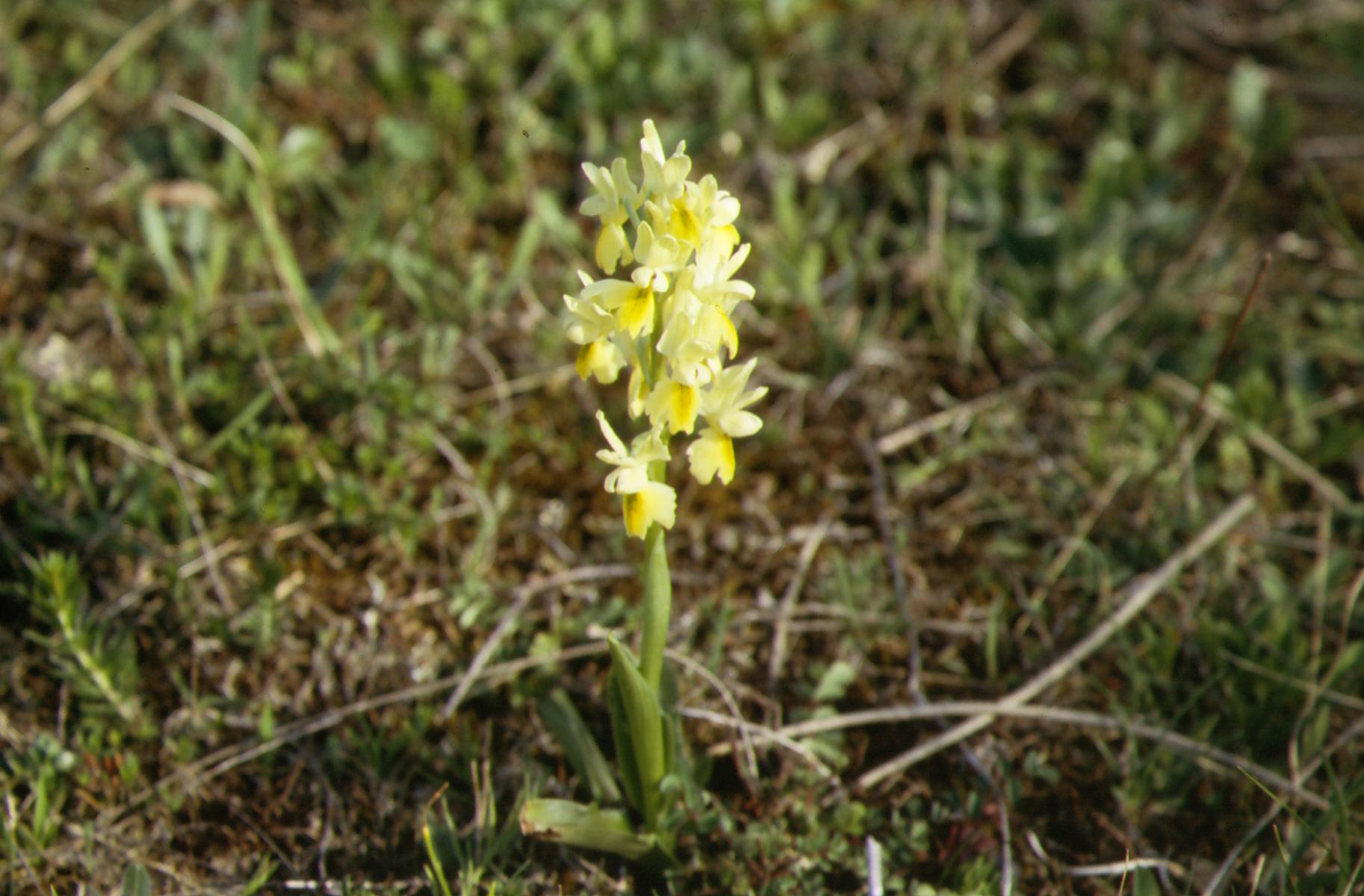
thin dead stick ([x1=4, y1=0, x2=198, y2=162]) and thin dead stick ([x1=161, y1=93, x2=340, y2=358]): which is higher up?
thin dead stick ([x1=4, y1=0, x2=198, y2=162])

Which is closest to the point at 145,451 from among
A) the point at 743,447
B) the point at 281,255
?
the point at 281,255

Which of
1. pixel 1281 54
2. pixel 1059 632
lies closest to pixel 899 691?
pixel 1059 632

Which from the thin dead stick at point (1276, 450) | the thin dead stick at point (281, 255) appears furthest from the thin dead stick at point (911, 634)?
the thin dead stick at point (281, 255)

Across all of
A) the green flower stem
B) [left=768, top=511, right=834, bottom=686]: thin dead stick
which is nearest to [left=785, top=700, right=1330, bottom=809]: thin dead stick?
[left=768, top=511, right=834, bottom=686]: thin dead stick

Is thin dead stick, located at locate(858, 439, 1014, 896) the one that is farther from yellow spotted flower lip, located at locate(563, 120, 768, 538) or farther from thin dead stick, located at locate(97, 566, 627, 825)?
yellow spotted flower lip, located at locate(563, 120, 768, 538)

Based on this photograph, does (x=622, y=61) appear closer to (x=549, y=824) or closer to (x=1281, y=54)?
(x=1281, y=54)

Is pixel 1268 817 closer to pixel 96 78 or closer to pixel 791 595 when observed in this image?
pixel 791 595
